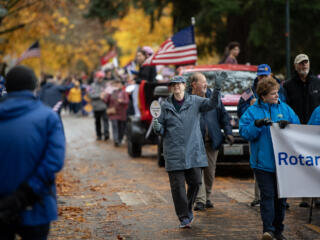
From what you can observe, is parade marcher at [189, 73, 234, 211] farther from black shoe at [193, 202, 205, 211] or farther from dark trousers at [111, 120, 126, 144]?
dark trousers at [111, 120, 126, 144]

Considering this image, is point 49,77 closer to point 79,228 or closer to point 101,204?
point 101,204

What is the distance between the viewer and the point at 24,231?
4.57m

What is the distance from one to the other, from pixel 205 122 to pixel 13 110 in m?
5.27

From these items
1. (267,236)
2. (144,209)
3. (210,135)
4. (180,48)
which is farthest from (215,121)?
(180,48)

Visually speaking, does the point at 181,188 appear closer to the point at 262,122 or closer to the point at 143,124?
the point at 262,122

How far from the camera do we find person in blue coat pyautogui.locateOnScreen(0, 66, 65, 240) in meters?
4.52

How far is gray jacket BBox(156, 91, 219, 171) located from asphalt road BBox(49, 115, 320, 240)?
0.81 meters

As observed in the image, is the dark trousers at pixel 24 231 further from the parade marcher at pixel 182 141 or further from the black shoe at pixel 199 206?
the black shoe at pixel 199 206

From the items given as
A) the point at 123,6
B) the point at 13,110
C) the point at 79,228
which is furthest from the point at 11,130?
the point at 123,6

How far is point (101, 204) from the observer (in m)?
9.82

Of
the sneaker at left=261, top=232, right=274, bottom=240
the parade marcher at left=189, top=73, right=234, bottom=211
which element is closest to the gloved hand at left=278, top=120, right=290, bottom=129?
the sneaker at left=261, top=232, right=274, bottom=240

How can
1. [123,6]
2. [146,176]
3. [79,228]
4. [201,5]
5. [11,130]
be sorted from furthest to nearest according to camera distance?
[123,6], [201,5], [146,176], [79,228], [11,130]

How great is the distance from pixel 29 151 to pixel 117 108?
15945 mm

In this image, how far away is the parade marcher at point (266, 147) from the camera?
7.00m
